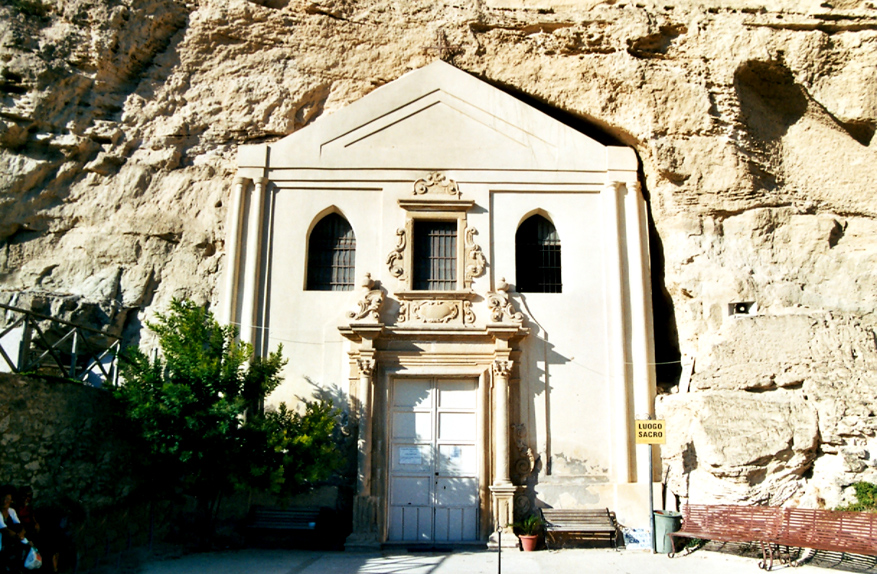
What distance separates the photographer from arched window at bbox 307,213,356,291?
44.9 feet

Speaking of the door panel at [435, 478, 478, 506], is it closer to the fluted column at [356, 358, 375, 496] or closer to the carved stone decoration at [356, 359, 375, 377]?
the fluted column at [356, 358, 375, 496]

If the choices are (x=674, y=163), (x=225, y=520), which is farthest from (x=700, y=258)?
(x=225, y=520)

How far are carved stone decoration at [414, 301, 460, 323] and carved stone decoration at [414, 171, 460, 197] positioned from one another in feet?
6.87

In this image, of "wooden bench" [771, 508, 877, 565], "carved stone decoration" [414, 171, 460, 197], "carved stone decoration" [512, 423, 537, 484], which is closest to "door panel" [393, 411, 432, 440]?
"carved stone decoration" [512, 423, 537, 484]

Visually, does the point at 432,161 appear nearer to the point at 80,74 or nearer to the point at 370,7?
the point at 370,7

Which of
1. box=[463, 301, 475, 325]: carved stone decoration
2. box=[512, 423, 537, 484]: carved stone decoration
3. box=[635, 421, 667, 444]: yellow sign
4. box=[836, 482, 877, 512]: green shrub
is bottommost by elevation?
box=[836, 482, 877, 512]: green shrub

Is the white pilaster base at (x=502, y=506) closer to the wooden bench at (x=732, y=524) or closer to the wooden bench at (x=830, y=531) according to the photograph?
the wooden bench at (x=732, y=524)

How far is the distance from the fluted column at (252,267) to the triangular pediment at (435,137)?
26.0 inches

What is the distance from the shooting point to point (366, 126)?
45.9 feet

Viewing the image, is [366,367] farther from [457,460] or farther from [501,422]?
[501,422]

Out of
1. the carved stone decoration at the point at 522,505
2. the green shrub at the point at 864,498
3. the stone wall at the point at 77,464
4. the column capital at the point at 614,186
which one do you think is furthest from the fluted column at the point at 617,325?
the stone wall at the point at 77,464

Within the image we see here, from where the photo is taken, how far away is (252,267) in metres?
13.3

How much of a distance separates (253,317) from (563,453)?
589 cm

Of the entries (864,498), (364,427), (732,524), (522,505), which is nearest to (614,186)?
(522,505)
